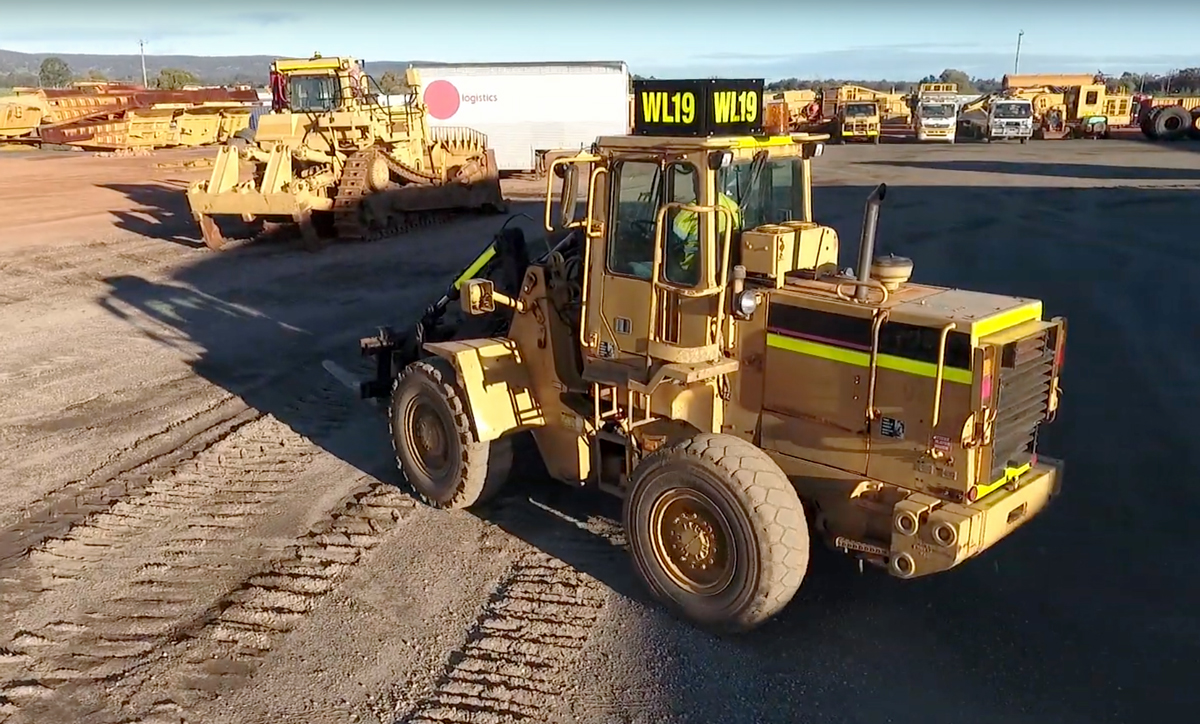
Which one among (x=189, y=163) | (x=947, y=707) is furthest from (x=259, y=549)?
(x=189, y=163)

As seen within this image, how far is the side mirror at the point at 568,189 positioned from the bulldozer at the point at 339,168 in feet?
40.9

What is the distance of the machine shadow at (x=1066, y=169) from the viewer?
96.0 feet

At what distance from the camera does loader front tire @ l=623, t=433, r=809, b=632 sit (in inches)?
199

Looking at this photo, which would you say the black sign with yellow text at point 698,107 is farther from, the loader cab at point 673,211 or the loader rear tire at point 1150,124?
the loader rear tire at point 1150,124

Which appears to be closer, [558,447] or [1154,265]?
[558,447]

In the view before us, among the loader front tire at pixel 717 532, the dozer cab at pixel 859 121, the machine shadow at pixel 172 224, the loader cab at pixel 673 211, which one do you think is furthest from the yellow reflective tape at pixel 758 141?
the dozer cab at pixel 859 121

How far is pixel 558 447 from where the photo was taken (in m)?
6.77

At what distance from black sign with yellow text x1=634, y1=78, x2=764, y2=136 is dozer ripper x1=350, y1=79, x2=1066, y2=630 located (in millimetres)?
13

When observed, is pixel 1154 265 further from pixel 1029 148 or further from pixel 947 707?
pixel 1029 148

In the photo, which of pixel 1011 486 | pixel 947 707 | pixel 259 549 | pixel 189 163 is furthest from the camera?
pixel 189 163

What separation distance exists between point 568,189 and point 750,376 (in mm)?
1548

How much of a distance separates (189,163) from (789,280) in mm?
30667

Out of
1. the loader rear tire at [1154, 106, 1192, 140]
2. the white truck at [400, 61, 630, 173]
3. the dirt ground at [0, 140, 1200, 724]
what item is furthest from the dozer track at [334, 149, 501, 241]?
the loader rear tire at [1154, 106, 1192, 140]

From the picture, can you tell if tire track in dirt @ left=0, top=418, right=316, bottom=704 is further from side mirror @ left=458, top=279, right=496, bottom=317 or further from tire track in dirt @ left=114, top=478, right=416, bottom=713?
side mirror @ left=458, top=279, right=496, bottom=317
